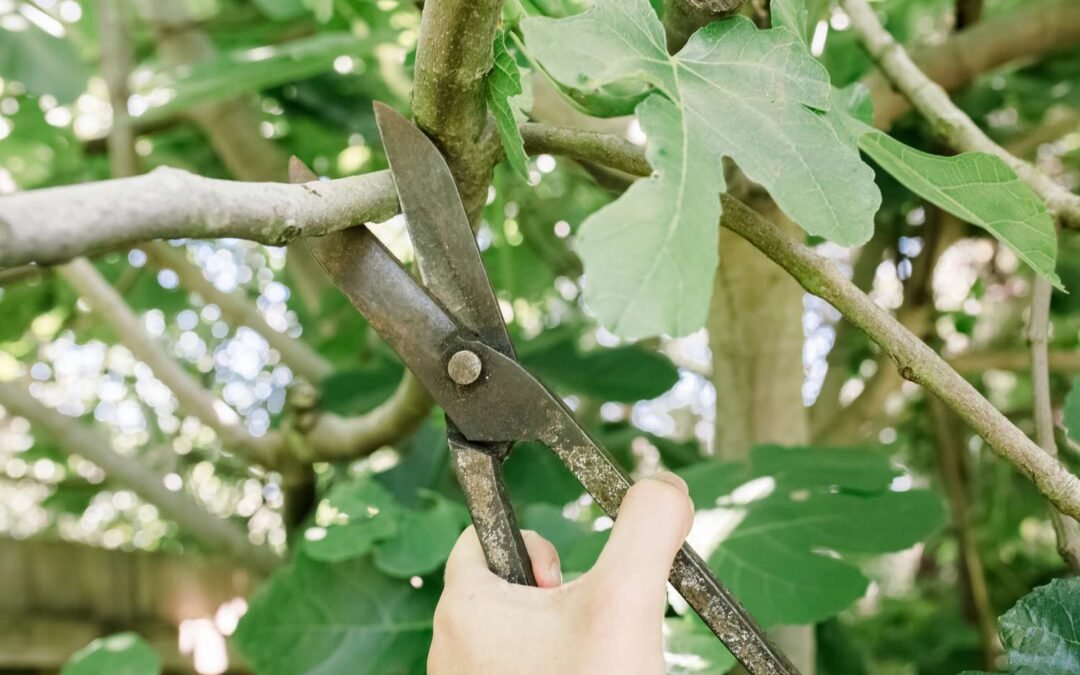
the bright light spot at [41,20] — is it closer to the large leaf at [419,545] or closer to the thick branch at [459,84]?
the large leaf at [419,545]

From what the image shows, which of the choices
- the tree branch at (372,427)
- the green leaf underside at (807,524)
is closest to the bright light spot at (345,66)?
the tree branch at (372,427)

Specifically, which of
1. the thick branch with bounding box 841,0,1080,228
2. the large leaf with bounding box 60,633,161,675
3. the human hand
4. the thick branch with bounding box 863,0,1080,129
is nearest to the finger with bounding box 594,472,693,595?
the human hand

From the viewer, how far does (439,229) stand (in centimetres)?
38

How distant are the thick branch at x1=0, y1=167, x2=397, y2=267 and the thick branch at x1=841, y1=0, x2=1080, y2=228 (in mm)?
340

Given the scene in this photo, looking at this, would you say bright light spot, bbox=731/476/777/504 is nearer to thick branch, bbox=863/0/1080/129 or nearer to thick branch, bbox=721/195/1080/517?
thick branch, bbox=721/195/1080/517

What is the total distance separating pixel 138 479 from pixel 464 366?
0.91 meters

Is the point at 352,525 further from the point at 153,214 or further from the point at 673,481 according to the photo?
the point at 153,214

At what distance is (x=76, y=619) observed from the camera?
127cm

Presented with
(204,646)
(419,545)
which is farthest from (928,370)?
(204,646)

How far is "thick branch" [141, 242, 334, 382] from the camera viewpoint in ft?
3.77

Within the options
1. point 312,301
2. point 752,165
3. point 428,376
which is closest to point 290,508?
point 312,301

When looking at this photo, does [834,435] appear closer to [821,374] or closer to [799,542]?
[821,374]

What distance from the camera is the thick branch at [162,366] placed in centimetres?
100

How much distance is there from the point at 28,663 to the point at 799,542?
1046 millimetres
